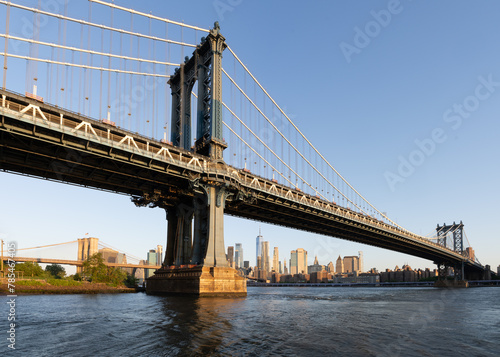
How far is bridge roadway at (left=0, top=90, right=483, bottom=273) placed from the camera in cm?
3569

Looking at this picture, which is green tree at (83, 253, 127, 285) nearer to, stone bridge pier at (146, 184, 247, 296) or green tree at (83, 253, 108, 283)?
green tree at (83, 253, 108, 283)

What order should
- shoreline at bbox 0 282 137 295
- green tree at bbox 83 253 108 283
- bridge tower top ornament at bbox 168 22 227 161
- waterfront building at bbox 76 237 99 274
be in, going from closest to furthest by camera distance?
1. bridge tower top ornament at bbox 168 22 227 161
2. shoreline at bbox 0 282 137 295
3. green tree at bbox 83 253 108 283
4. waterfront building at bbox 76 237 99 274

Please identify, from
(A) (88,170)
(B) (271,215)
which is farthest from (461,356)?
(B) (271,215)

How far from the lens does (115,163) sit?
4344 cm

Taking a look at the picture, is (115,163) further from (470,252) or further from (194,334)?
(470,252)

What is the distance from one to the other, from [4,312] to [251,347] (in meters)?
22.2

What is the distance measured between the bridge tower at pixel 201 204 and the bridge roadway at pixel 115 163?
0.98 metres

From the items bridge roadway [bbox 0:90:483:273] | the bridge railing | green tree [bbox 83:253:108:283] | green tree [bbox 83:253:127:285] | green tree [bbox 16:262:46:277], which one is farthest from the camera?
green tree [bbox 16:262:46:277]

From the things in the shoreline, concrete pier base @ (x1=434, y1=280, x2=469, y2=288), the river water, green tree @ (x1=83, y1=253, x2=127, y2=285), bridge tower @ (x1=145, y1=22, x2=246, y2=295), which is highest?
bridge tower @ (x1=145, y1=22, x2=246, y2=295)

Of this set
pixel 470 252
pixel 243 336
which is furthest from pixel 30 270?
pixel 470 252

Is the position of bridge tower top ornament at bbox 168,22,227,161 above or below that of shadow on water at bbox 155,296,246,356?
above

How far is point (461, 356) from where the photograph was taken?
14031 mm

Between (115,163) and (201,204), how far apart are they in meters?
12.4

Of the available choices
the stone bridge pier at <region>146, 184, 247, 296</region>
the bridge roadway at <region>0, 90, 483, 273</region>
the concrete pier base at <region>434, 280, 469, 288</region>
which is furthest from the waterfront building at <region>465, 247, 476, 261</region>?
the stone bridge pier at <region>146, 184, 247, 296</region>
